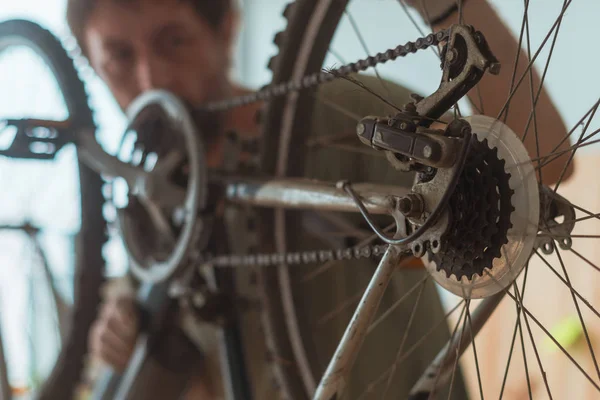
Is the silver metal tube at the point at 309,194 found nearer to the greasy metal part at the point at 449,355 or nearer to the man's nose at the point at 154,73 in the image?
the greasy metal part at the point at 449,355

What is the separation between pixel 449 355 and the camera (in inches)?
15.5

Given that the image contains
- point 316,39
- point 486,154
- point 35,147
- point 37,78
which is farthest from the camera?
point 37,78

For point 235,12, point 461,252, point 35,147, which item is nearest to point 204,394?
point 35,147

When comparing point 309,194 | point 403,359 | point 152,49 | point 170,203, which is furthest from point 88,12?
point 403,359

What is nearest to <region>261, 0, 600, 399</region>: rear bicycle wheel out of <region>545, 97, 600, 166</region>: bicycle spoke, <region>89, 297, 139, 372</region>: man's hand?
<region>545, 97, 600, 166</region>: bicycle spoke

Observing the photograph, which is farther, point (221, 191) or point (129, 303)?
point (129, 303)

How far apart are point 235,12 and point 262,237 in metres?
0.48

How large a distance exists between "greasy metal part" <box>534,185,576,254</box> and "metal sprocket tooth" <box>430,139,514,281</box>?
0.02 meters

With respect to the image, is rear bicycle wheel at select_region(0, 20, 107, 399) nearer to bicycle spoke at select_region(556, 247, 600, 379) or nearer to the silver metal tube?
the silver metal tube

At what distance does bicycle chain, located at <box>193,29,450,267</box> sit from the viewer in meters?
0.36

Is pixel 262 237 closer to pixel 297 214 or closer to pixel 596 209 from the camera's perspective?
pixel 297 214

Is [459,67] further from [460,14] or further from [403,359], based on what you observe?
[403,359]

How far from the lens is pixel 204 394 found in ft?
3.03

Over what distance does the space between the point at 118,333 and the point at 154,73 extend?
1.06 feet
